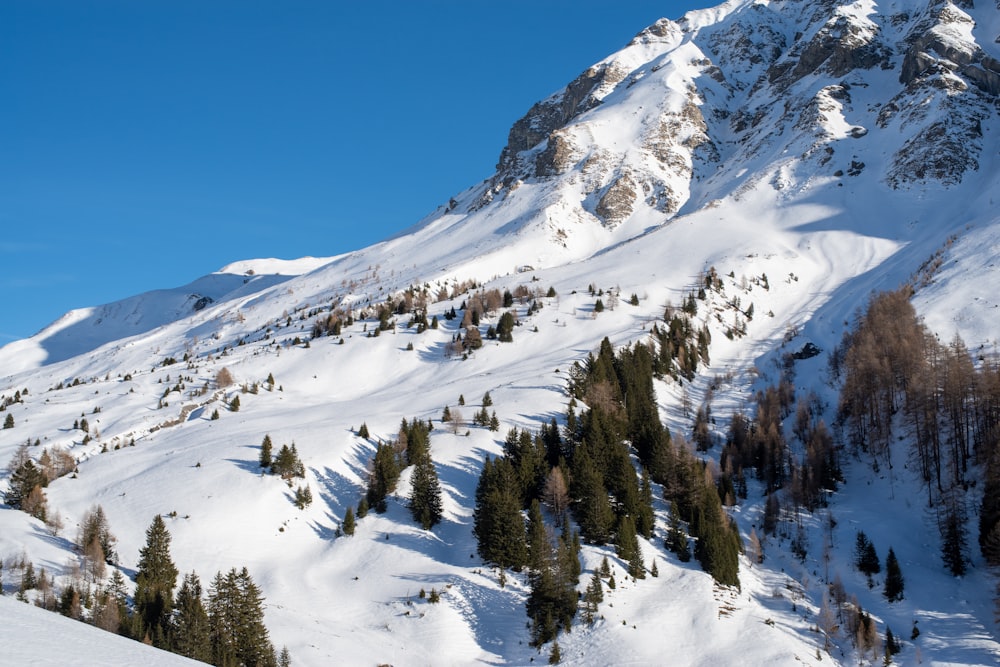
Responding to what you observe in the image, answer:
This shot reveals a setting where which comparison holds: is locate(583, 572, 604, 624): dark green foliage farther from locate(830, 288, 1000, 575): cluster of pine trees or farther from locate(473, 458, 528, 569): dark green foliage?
locate(830, 288, 1000, 575): cluster of pine trees

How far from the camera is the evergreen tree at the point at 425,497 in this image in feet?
175

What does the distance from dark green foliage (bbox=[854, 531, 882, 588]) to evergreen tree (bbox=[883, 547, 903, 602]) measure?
140cm

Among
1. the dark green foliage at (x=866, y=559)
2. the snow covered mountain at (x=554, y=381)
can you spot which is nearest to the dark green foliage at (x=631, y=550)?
the snow covered mountain at (x=554, y=381)

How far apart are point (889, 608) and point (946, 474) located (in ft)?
48.1

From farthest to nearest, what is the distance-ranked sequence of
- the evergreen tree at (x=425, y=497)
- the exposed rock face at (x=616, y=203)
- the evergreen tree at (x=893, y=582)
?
the exposed rock face at (x=616, y=203)
the evergreen tree at (x=425, y=497)
the evergreen tree at (x=893, y=582)

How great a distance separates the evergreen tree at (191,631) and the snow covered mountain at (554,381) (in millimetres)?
5720

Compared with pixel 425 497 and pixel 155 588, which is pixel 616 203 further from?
pixel 155 588

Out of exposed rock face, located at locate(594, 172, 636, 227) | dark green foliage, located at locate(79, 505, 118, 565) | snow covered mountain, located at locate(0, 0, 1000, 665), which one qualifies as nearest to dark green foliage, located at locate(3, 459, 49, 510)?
snow covered mountain, located at locate(0, 0, 1000, 665)

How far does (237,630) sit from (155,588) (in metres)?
6.18

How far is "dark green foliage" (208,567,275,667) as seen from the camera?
34562 millimetres

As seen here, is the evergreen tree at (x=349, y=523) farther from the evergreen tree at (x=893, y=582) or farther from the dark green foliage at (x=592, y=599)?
the evergreen tree at (x=893, y=582)

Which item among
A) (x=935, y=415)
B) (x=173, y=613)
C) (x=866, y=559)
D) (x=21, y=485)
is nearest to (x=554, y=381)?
(x=935, y=415)

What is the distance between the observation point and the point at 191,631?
33.8 meters

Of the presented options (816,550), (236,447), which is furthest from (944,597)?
(236,447)
